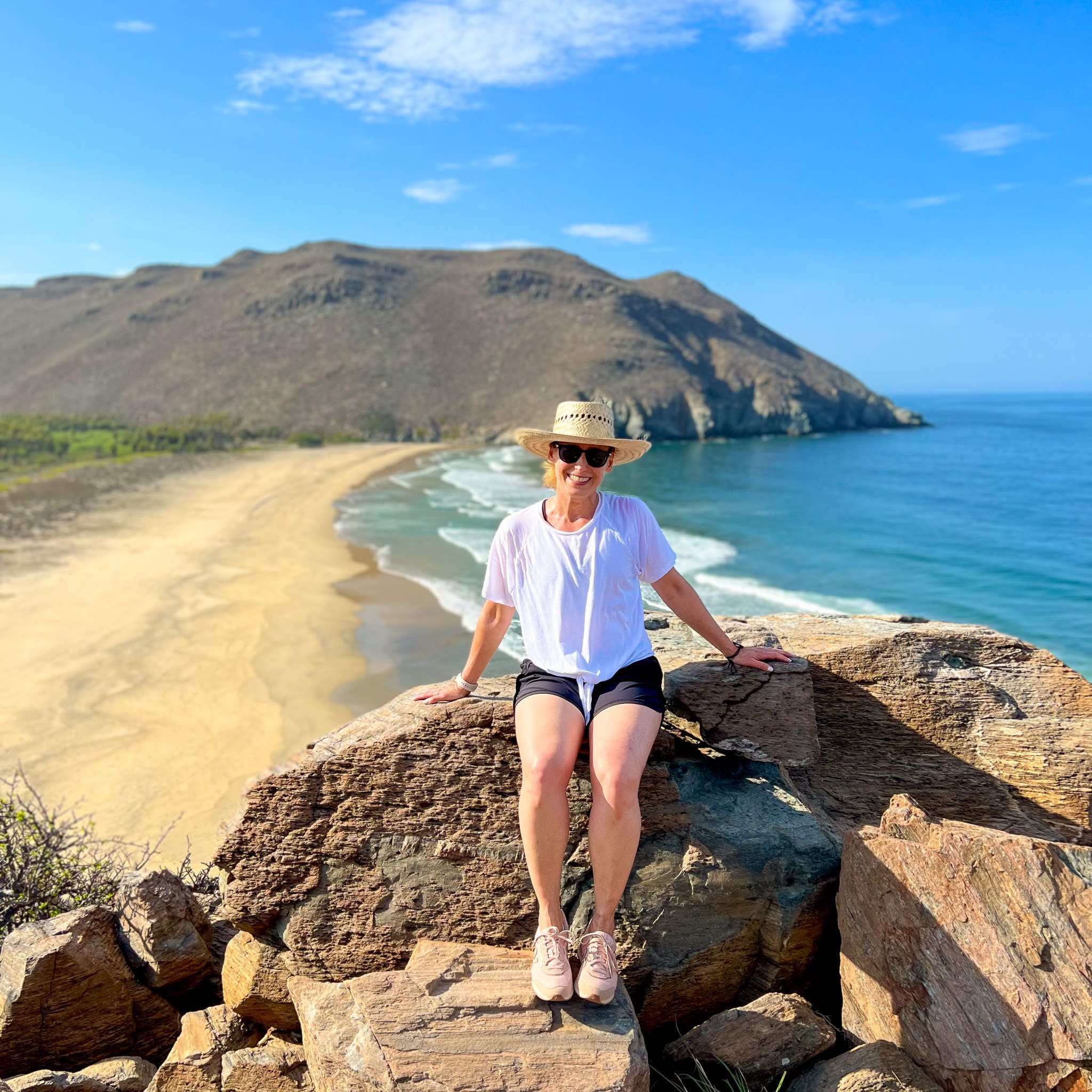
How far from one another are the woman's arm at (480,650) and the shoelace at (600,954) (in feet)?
3.86

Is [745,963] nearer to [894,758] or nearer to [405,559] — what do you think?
[894,758]

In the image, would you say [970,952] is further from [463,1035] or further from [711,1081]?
[463,1035]

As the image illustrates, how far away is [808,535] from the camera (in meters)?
34.8

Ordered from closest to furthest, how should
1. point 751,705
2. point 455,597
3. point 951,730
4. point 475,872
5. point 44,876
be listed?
point 475,872 → point 751,705 → point 951,730 → point 44,876 → point 455,597

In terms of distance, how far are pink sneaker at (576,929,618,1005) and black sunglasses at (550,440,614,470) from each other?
1975mm

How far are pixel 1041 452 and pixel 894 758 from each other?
8071 centimetres

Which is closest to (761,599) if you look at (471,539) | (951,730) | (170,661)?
(471,539)

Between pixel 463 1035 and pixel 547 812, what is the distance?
79cm

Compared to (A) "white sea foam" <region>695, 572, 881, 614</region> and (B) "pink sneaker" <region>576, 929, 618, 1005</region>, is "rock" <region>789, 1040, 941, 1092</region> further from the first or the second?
(A) "white sea foam" <region>695, 572, 881, 614</region>

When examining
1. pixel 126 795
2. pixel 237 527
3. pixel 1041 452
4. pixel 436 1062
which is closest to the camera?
pixel 436 1062

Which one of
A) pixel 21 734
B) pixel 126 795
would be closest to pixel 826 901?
pixel 126 795

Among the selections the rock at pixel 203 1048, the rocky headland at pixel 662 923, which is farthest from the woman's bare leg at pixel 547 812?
the rock at pixel 203 1048

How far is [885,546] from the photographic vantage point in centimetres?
3234

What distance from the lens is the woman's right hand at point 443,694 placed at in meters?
3.79
